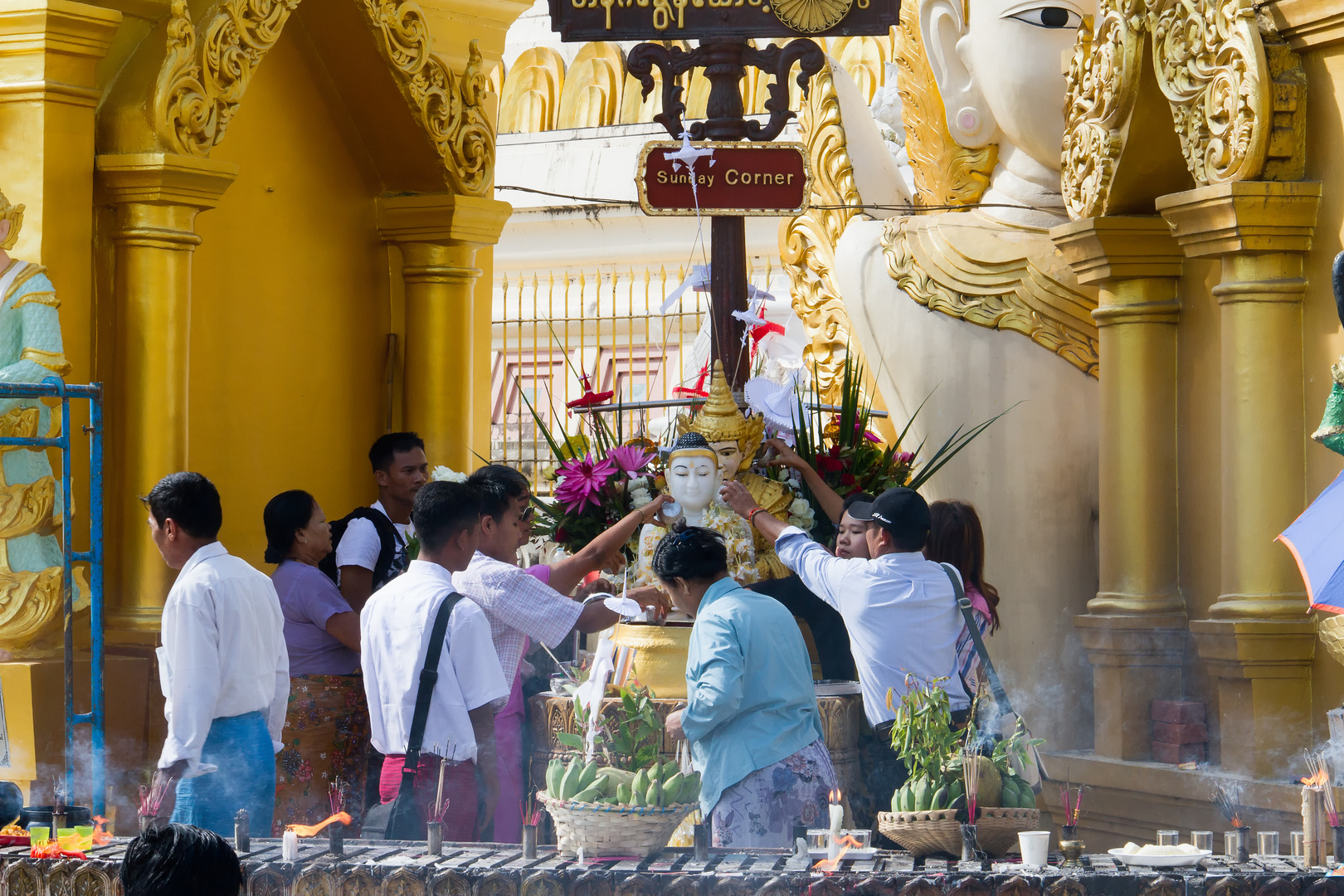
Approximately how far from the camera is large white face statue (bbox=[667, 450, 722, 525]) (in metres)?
5.24

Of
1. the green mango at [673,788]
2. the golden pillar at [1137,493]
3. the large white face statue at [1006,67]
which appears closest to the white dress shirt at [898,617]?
the green mango at [673,788]

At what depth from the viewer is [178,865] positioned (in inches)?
95.5

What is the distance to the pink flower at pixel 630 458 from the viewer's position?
5.62m

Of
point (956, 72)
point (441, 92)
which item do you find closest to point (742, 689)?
point (441, 92)

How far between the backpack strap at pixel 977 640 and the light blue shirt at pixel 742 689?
533 mm

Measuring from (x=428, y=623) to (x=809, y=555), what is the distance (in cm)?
111

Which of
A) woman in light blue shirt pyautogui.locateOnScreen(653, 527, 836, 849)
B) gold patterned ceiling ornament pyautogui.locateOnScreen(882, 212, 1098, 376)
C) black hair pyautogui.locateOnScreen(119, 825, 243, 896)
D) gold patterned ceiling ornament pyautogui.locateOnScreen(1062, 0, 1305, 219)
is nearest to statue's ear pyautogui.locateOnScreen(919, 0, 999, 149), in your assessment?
gold patterned ceiling ornament pyautogui.locateOnScreen(882, 212, 1098, 376)

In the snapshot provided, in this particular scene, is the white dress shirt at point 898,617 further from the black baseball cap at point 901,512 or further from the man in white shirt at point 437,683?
the man in white shirt at point 437,683

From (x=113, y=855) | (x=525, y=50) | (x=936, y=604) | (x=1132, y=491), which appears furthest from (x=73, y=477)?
(x=525, y=50)

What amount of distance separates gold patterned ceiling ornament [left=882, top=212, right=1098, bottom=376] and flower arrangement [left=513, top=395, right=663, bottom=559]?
6.38 ft

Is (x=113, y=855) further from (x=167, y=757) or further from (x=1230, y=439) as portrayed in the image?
(x=1230, y=439)

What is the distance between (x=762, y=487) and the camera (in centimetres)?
558

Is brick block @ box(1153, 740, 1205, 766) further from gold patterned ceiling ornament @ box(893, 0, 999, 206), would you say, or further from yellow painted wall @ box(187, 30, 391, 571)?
yellow painted wall @ box(187, 30, 391, 571)

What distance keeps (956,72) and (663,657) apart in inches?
131
